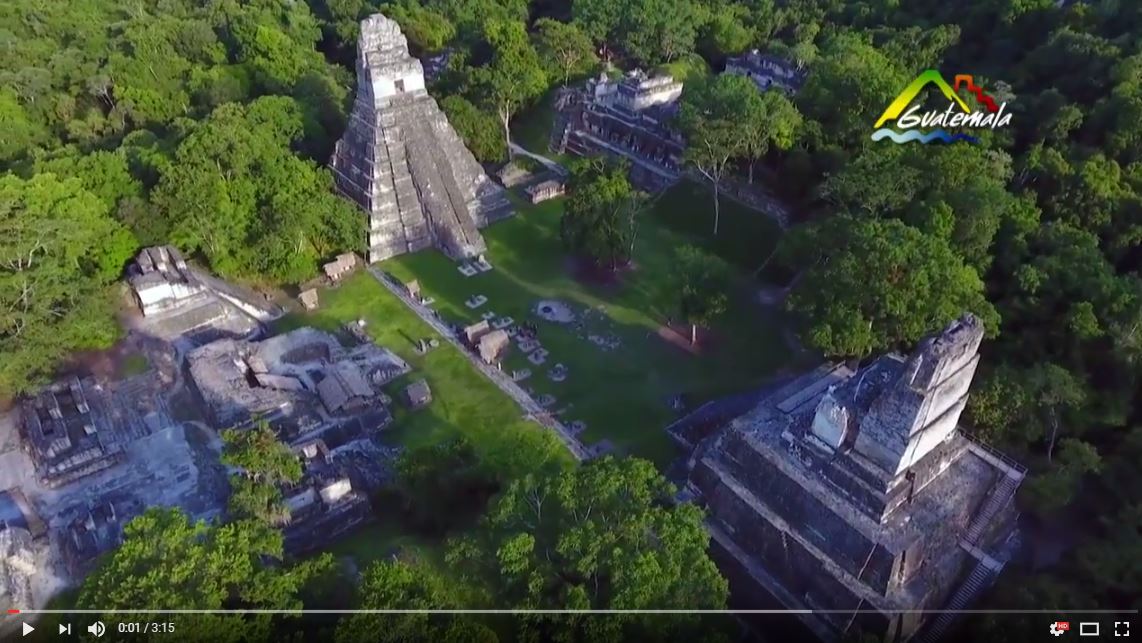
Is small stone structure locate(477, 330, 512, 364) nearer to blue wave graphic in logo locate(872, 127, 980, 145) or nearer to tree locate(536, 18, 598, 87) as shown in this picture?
blue wave graphic in logo locate(872, 127, 980, 145)

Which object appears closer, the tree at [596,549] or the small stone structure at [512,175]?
the tree at [596,549]

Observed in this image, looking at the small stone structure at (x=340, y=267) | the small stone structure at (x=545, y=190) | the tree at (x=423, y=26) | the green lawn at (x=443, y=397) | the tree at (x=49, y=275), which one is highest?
the tree at (x=423, y=26)

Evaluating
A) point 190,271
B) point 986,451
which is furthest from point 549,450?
point 190,271

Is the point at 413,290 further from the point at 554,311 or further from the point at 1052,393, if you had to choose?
the point at 1052,393

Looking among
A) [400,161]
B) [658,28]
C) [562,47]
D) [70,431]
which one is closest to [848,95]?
[658,28]

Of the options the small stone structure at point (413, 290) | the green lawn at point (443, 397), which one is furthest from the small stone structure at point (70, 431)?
the small stone structure at point (413, 290)

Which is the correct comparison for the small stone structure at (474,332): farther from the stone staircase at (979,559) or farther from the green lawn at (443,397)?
the stone staircase at (979,559)

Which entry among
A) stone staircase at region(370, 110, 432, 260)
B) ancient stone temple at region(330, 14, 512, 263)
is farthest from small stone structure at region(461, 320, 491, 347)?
stone staircase at region(370, 110, 432, 260)

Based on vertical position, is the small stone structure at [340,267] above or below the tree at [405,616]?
below
